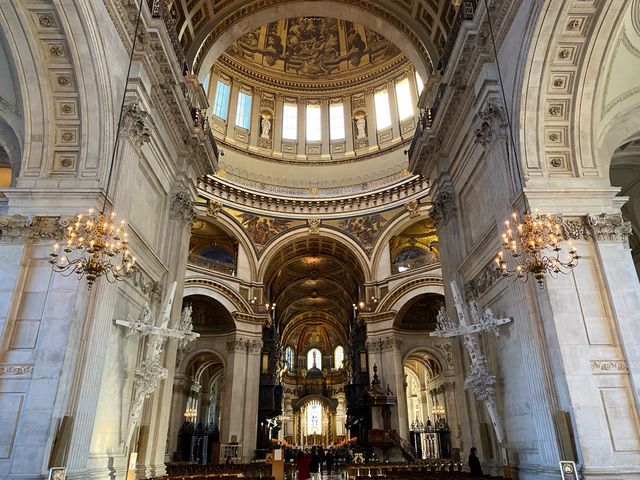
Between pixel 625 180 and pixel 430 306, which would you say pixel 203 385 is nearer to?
pixel 430 306

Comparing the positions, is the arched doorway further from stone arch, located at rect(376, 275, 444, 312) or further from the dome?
stone arch, located at rect(376, 275, 444, 312)

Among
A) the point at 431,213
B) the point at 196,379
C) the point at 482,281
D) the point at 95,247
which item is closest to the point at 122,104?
the point at 95,247

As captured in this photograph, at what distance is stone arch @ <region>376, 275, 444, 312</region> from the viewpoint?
74.1ft

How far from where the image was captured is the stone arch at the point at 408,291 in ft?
74.1

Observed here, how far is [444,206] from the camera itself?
41.2 ft

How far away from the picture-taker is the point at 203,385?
98.0ft

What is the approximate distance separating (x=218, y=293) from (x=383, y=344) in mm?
8796

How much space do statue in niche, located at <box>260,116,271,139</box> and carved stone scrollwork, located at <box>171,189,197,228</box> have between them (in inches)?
571

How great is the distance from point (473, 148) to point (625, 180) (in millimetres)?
5071

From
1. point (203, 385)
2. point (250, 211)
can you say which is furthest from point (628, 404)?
point (203, 385)

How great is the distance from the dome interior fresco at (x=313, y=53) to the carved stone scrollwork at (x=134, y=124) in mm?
17257

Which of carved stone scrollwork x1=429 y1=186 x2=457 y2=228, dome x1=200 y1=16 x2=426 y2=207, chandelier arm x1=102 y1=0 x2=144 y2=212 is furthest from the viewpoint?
dome x1=200 y1=16 x2=426 y2=207

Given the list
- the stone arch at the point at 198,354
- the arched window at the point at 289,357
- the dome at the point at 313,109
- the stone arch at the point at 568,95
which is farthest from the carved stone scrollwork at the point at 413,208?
the arched window at the point at 289,357

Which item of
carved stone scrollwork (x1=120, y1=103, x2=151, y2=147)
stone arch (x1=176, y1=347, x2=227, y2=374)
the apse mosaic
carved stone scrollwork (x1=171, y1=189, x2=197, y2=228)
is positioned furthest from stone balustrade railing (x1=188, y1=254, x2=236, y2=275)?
carved stone scrollwork (x1=120, y1=103, x2=151, y2=147)
